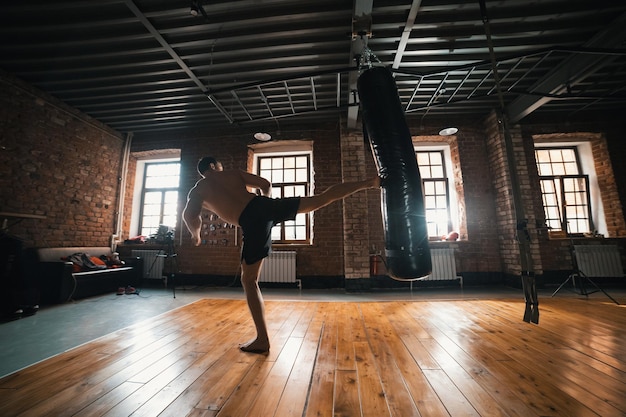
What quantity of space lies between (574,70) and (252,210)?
533 cm

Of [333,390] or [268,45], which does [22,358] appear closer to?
[333,390]

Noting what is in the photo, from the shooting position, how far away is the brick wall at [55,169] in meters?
3.94

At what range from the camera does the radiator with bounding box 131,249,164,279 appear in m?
5.34

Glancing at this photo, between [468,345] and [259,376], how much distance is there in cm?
165

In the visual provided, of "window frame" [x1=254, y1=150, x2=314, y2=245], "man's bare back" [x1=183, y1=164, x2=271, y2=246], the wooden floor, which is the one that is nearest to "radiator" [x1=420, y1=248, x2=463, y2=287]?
the wooden floor

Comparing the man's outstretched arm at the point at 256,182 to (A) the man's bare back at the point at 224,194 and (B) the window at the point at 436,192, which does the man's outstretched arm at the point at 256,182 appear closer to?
(A) the man's bare back at the point at 224,194

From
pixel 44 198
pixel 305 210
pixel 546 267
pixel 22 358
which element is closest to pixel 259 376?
pixel 305 210

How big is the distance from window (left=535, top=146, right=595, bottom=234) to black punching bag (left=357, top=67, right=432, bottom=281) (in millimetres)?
5415

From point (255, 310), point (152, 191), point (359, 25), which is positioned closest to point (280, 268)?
point (255, 310)

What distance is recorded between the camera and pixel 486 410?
1120 mm

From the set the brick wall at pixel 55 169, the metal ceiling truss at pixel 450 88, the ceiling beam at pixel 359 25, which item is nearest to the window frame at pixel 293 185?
the metal ceiling truss at pixel 450 88

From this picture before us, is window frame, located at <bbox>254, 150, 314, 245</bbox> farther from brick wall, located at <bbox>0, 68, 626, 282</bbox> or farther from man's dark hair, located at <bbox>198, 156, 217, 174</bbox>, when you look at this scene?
man's dark hair, located at <bbox>198, 156, 217, 174</bbox>

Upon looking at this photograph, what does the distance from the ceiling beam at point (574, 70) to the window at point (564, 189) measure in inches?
61.1

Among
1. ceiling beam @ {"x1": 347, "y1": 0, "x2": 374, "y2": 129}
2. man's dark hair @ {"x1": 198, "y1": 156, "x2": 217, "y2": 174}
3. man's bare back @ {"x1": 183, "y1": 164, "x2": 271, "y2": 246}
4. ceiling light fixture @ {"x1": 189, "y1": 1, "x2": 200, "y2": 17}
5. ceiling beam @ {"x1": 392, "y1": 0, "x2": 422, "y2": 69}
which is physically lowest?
man's bare back @ {"x1": 183, "y1": 164, "x2": 271, "y2": 246}
